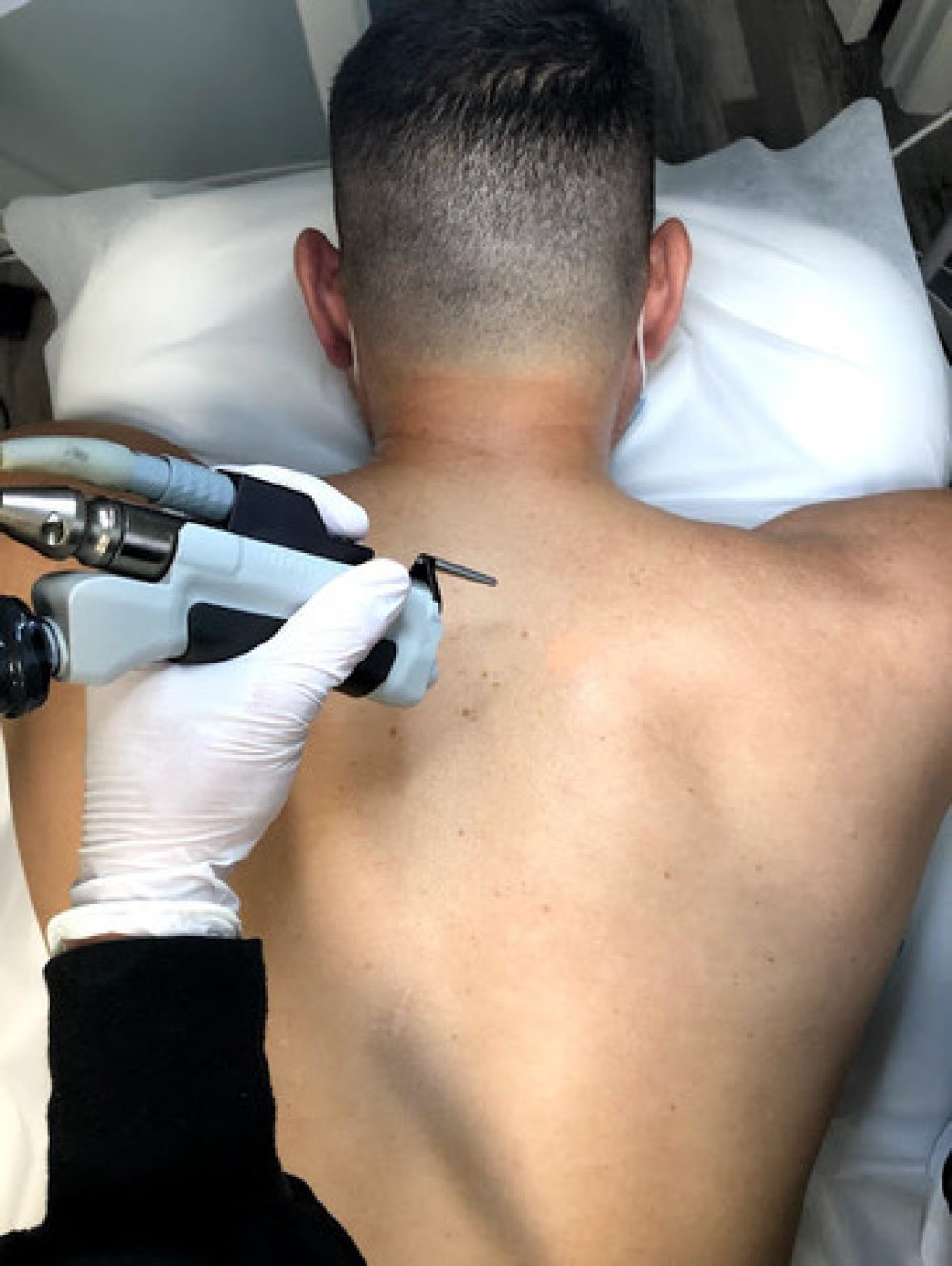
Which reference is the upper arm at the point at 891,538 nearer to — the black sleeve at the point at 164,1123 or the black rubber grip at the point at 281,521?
the black rubber grip at the point at 281,521

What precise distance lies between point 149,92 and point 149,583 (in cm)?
126

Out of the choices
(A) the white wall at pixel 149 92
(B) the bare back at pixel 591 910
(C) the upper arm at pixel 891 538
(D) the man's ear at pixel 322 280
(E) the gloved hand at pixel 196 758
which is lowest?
(B) the bare back at pixel 591 910

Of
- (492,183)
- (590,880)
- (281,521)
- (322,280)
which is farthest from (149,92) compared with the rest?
(590,880)

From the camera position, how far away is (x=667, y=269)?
3.98 feet

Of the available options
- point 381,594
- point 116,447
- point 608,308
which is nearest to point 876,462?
point 608,308

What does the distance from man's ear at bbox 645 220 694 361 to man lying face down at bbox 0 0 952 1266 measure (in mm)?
94

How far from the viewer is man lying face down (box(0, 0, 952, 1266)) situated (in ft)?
2.91

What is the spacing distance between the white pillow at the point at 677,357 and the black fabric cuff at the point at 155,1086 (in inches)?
31.4

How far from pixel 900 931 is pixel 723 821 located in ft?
0.76

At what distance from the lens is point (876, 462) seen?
1.35 meters

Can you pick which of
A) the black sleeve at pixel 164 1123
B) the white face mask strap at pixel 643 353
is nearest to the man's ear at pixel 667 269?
the white face mask strap at pixel 643 353

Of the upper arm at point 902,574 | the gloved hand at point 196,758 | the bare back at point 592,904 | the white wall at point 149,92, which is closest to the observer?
the gloved hand at point 196,758

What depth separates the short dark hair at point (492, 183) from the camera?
3.40ft

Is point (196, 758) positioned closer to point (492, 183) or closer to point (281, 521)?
point (281, 521)
